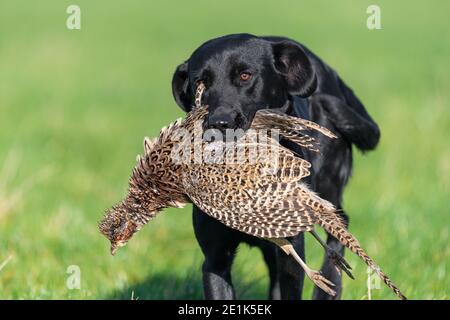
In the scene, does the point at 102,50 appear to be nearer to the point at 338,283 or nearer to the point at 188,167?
the point at 338,283

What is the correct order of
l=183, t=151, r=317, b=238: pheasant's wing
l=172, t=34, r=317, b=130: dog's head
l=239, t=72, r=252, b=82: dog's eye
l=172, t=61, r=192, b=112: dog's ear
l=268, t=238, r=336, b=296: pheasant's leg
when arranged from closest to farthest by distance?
1. l=183, t=151, r=317, b=238: pheasant's wing
2. l=268, t=238, r=336, b=296: pheasant's leg
3. l=172, t=34, r=317, b=130: dog's head
4. l=239, t=72, r=252, b=82: dog's eye
5. l=172, t=61, r=192, b=112: dog's ear

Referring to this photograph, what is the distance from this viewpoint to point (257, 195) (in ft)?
15.4

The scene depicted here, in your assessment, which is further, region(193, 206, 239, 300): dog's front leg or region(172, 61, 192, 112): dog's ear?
region(172, 61, 192, 112): dog's ear

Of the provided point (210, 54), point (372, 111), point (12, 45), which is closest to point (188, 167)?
point (210, 54)

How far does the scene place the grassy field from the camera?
727 cm

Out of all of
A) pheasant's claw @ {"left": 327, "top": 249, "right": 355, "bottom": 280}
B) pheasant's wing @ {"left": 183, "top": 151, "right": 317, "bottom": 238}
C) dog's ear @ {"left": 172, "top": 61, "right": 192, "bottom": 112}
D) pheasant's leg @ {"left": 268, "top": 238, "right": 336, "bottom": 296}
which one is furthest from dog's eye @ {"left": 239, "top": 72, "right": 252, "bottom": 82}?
pheasant's claw @ {"left": 327, "top": 249, "right": 355, "bottom": 280}

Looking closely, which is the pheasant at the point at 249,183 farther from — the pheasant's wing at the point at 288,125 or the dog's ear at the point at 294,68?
the dog's ear at the point at 294,68

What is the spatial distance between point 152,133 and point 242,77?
813 centimetres

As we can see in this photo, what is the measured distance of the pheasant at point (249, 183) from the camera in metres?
4.70

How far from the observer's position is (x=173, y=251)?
8.52m

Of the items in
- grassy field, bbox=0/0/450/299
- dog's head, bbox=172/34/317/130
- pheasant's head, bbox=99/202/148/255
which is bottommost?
grassy field, bbox=0/0/450/299

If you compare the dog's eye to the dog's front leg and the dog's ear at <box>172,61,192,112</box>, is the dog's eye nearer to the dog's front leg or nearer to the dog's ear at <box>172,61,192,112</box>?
the dog's ear at <box>172,61,192,112</box>

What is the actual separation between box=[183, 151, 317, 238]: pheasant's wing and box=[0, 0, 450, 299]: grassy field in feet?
5.34

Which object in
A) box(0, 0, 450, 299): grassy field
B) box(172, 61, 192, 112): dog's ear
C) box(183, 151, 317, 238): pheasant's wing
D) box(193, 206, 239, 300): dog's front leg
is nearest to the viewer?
box(183, 151, 317, 238): pheasant's wing
